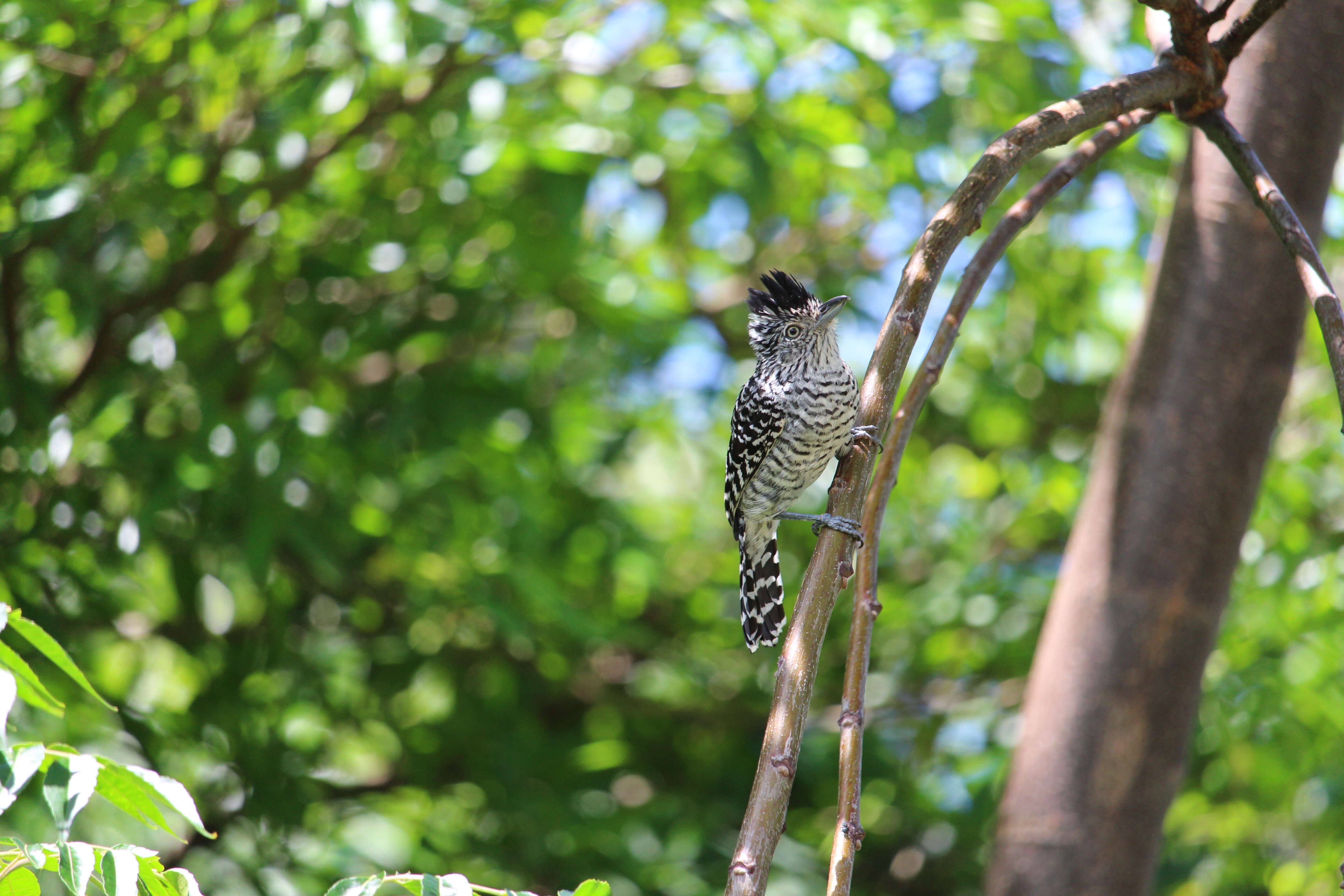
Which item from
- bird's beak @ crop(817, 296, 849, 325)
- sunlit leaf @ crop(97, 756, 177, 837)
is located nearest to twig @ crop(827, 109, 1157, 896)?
bird's beak @ crop(817, 296, 849, 325)

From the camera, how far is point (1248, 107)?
3.14 metres

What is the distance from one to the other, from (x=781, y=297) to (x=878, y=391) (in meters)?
1.39

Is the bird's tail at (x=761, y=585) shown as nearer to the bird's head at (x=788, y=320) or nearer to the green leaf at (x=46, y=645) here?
the bird's head at (x=788, y=320)

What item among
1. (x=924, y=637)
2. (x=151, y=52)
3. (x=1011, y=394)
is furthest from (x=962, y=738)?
(x=151, y=52)

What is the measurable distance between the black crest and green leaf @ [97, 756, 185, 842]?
6.41 ft

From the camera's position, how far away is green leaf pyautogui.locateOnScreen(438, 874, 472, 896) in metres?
1.41

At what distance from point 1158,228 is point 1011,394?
72 centimetres

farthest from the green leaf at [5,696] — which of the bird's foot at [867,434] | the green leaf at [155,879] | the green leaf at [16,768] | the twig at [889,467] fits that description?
the bird's foot at [867,434]

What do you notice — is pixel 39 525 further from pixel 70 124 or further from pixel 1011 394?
pixel 1011 394

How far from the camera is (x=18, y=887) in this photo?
4.68 feet

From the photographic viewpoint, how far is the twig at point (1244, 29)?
185 centimetres

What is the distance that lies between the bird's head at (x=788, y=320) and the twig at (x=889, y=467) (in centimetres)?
100

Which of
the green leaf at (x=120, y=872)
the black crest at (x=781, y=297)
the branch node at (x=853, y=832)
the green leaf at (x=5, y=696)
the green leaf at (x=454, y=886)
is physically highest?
the black crest at (x=781, y=297)

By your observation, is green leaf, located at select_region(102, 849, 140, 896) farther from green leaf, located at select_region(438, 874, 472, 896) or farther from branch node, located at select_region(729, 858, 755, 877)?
branch node, located at select_region(729, 858, 755, 877)
